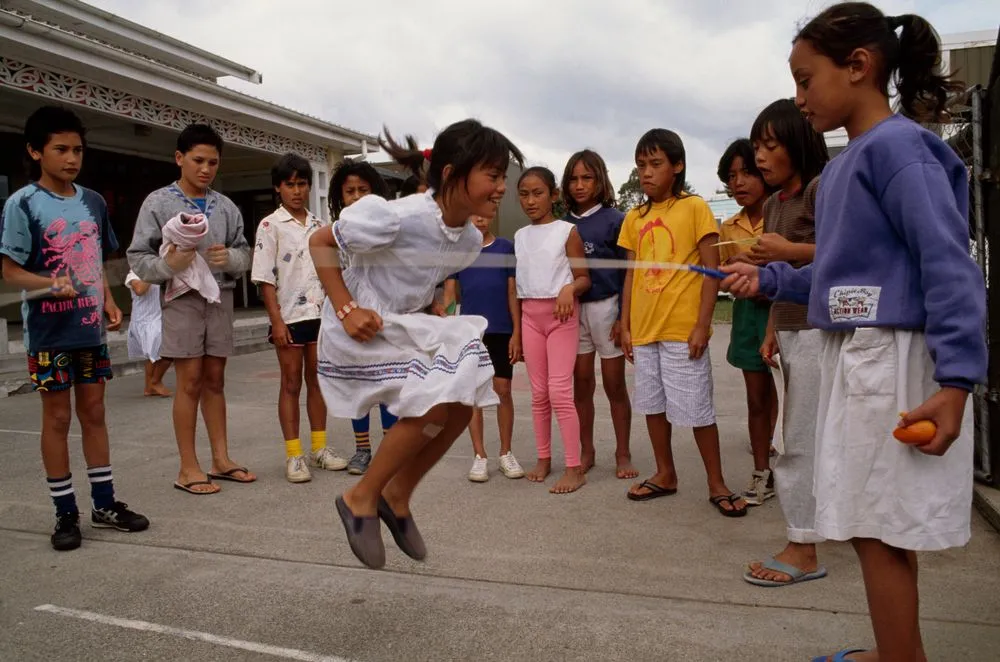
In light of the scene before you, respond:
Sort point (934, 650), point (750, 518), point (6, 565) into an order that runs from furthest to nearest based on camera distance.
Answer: point (750, 518) → point (6, 565) → point (934, 650)

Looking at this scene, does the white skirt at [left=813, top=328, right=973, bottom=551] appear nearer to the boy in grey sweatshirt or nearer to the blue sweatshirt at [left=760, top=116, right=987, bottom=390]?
the blue sweatshirt at [left=760, top=116, right=987, bottom=390]

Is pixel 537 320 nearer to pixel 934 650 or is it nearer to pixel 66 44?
→ pixel 934 650

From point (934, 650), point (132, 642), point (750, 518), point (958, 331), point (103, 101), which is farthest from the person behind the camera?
point (103, 101)

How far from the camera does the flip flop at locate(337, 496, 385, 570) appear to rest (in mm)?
2570

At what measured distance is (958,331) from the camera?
1756mm

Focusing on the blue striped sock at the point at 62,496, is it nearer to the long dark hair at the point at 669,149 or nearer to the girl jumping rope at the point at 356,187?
the girl jumping rope at the point at 356,187

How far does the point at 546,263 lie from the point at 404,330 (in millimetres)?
1765

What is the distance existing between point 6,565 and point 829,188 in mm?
3404

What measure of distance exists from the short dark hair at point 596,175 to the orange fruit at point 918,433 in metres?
2.91

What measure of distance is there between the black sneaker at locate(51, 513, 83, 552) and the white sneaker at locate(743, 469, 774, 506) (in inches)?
123

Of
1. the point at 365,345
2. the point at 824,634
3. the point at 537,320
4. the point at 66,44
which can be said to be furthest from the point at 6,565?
the point at 66,44

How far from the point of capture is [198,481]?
4344 mm

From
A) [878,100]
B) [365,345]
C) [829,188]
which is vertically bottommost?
[365,345]

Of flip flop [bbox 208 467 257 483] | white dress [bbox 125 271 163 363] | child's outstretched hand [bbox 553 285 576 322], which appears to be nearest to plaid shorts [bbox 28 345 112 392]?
flip flop [bbox 208 467 257 483]
